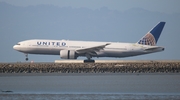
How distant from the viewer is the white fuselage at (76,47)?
67.2 meters

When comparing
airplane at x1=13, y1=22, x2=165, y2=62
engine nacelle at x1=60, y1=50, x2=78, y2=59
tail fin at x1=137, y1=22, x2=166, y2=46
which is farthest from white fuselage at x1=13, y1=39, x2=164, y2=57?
tail fin at x1=137, y1=22, x2=166, y2=46

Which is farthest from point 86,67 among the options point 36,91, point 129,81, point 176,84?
point 36,91

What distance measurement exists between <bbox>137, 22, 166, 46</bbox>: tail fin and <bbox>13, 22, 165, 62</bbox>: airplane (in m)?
1.37

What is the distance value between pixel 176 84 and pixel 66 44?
103 ft

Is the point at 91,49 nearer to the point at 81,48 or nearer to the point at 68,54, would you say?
the point at 81,48

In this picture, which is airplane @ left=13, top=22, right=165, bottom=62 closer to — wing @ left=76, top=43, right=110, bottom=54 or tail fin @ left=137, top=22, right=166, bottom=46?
wing @ left=76, top=43, right=110, bottom=54

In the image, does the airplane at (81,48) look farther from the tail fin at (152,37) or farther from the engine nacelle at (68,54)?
the tail fin at (152,37)

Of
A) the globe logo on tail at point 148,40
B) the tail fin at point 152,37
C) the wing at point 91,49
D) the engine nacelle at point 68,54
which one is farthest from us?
the tail fin at point 152,37

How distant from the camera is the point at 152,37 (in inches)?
2857

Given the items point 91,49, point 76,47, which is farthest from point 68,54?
point 91,49

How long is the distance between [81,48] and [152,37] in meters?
9.99

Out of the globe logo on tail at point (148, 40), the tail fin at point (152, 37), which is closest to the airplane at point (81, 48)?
the globe logo on tail at point (148, 40)

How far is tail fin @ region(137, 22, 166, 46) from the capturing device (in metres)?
71.6

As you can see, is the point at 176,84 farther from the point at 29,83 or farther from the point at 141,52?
the point at 141,52
